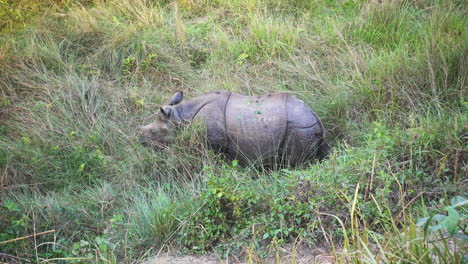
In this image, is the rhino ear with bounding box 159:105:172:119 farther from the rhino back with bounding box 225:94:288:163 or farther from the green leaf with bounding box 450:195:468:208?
the green leaf with bounding box 450:195:468:208

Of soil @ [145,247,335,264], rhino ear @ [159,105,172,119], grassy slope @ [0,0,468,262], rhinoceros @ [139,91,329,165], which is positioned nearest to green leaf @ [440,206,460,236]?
grassy slope @ [0,0,468,262]

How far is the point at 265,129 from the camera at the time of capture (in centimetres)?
532

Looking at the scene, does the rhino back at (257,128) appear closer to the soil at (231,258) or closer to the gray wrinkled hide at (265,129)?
the gray wrinkled hide at (265,129)

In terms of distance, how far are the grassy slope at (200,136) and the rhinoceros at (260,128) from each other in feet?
0.71

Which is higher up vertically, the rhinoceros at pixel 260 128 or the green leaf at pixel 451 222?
the green leaf at pixel 451 222

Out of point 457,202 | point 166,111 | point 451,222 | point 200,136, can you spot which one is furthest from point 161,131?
point 451,222

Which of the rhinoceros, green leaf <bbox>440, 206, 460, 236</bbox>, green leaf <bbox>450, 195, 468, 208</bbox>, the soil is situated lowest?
the soil

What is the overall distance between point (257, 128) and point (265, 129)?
85 mm

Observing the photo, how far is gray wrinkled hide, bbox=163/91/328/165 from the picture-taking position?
530 cm

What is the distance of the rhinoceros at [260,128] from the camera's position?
5301 millimetres

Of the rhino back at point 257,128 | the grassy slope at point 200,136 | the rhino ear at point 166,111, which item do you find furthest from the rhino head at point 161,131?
the rhino back at point 257,128

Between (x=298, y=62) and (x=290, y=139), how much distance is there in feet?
6.22

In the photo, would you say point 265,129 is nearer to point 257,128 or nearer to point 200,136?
point 257,128

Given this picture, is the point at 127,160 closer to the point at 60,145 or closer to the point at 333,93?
the point at 60,145
